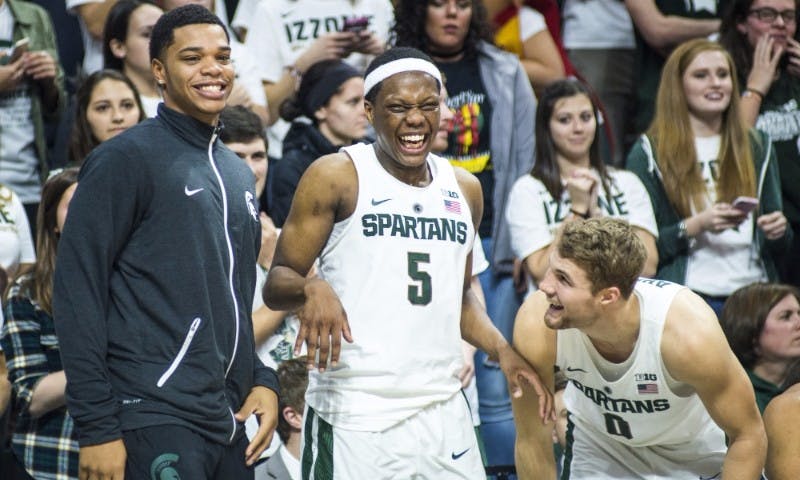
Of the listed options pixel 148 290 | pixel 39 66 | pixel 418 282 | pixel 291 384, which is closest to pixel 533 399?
pixel 418 282

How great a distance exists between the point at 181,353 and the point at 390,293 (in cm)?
82

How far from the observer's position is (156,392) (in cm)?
352

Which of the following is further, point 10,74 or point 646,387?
point 10,74

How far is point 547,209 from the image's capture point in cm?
624

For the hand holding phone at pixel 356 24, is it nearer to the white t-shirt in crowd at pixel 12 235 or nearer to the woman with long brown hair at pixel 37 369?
the white t-shirt in crowd at pixel 12 235

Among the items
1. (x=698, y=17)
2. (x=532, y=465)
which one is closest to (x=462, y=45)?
(x=698, y=17)

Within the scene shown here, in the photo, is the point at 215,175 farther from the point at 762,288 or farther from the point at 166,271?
the point at 762,288

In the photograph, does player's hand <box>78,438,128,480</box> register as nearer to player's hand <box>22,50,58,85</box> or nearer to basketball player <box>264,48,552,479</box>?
basketball player <box>264,48,552,479</box>

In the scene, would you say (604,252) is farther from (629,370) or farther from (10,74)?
(10,74)

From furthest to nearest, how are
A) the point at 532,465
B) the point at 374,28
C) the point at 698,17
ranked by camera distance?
the point at 698,17 → the point at 374,28 → the point at 532,465

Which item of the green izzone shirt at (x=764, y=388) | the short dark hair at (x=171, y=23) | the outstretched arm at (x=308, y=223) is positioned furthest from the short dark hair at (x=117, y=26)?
the green izzone shirt at (x=764, y=388)

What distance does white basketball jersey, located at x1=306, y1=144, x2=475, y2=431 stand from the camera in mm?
4086

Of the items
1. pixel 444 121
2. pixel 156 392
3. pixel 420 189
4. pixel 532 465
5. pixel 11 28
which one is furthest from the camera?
pixel 11 28

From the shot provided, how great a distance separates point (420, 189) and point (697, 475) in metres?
1.59
